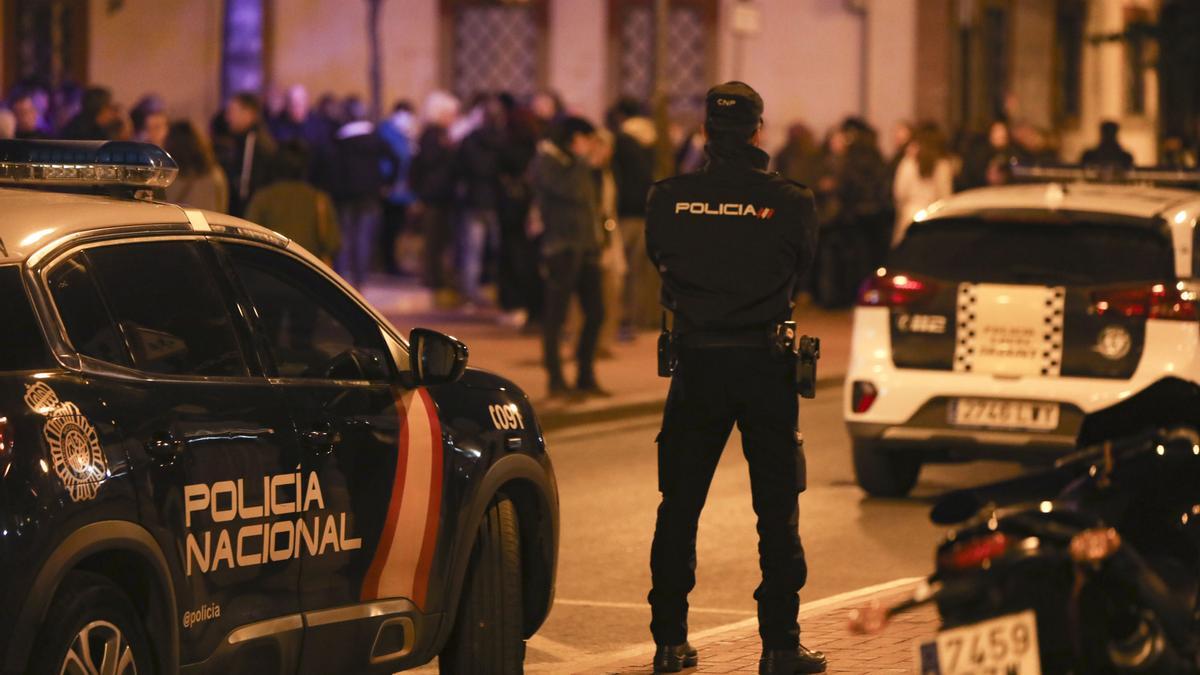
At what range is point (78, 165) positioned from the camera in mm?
6656

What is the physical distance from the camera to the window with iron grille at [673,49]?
31.1 m

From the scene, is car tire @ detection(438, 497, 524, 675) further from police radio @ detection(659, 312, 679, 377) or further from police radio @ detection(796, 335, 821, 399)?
police radio @ detection(796, 335, 821, 399)

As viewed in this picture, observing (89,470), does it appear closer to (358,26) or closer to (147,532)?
(147,532)

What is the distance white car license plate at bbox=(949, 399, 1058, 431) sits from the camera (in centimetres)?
1163

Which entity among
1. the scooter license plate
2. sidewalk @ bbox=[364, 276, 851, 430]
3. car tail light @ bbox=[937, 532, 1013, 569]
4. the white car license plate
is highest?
car tail light @ bbox=[937, 532, 1013, 569]

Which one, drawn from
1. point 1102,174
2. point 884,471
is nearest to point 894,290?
point 884,471

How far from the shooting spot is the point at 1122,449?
5762 millimetres

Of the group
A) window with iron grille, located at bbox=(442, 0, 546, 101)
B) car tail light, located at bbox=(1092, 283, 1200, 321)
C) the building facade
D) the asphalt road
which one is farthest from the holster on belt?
window with iron grille, located at bbox=(442, 0, 546, 101)

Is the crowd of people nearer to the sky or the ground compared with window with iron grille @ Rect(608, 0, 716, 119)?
nearer to the ground

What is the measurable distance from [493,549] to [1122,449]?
7.29 ft

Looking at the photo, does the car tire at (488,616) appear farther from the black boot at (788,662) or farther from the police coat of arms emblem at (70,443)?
the police coat of arms emblem at (70,443)

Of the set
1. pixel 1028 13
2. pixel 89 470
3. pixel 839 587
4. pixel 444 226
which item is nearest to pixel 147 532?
pixel 89 470

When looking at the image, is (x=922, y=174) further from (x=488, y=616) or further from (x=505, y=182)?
(x=488, y=616)

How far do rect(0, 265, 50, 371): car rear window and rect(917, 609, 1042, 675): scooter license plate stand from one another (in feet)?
6.95
